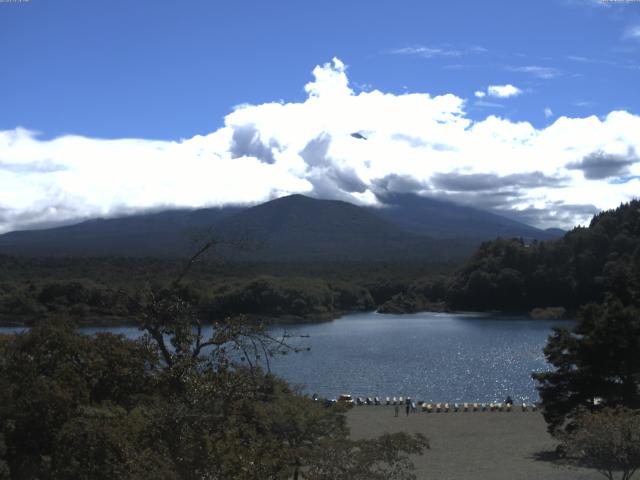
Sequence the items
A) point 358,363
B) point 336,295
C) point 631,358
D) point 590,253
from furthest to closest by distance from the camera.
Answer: point 336,295, point 590,253, point 358,363, point 631,358

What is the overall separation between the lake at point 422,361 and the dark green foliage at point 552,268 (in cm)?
1188

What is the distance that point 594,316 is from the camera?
20.2 meters

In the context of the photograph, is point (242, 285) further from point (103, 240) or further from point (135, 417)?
point (103, 240)

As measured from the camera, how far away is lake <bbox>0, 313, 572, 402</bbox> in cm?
3581

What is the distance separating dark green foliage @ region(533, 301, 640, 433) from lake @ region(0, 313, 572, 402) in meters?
7.99

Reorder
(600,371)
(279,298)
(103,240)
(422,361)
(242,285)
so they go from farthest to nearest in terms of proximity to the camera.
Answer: (103,240), (279,298), (242,285), (422,361), (600,371)

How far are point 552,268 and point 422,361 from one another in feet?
136

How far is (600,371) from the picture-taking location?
18.9 meters

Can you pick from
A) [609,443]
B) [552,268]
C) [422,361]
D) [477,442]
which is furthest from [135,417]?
[552,268]

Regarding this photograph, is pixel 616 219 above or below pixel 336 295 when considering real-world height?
above

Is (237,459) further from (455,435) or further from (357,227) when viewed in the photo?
(357,227)

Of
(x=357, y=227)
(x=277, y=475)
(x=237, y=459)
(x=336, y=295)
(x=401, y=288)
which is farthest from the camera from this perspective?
(x=357, y=227)

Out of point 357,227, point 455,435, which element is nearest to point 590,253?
point 455,435

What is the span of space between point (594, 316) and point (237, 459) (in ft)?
49.1
